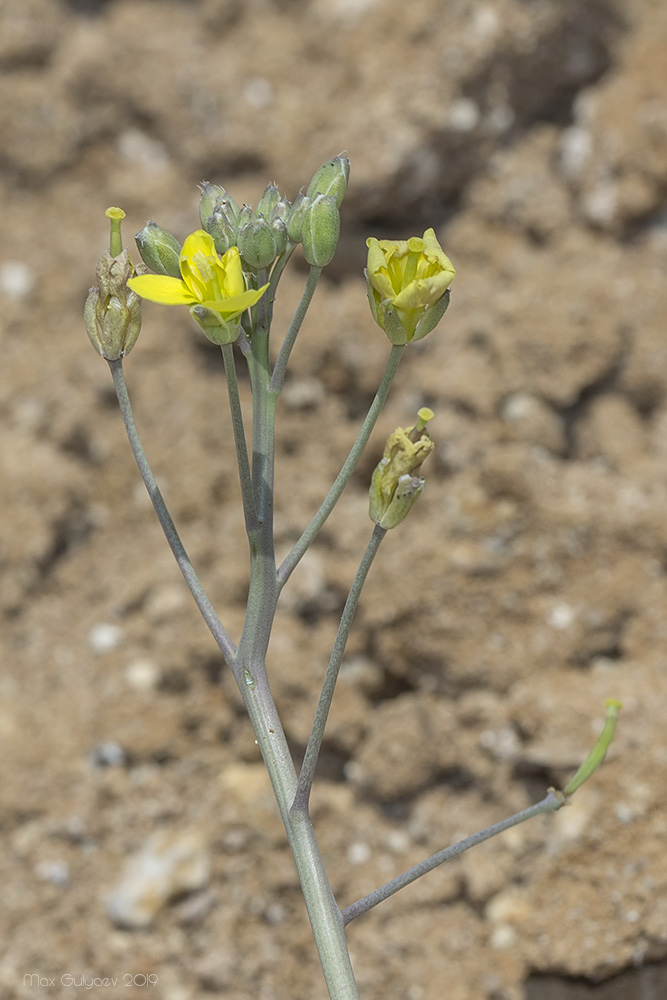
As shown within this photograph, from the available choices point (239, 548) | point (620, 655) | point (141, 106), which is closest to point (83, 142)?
point (141, 106)

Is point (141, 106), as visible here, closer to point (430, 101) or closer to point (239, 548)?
point (430, 101)

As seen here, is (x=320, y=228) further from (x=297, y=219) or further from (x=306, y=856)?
(x=306, y=856)

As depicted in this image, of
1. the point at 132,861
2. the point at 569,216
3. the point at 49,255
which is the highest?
the point at 49,255

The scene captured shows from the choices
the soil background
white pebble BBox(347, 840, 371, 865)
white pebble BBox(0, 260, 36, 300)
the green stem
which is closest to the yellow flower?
the green stem

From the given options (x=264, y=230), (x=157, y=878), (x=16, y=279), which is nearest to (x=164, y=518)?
(x=264, y=230)

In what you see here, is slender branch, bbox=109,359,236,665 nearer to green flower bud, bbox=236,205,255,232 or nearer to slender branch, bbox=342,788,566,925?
green flower bud, bbox=236,205,255,232

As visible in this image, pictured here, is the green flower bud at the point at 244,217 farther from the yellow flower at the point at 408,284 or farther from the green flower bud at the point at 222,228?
the yellow flower at the point at 408,284

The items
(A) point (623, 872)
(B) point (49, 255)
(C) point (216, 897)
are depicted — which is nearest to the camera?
(A) point (623, 872)
